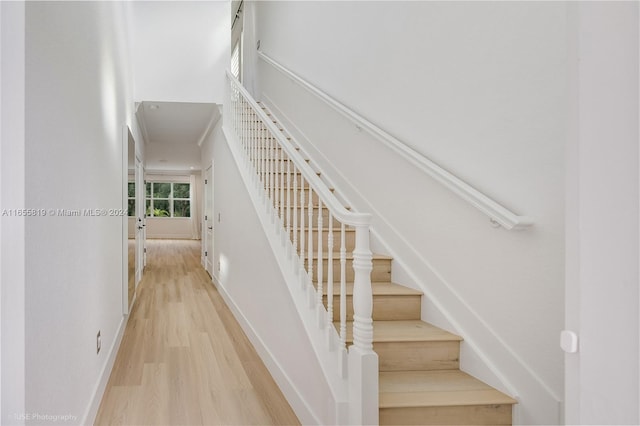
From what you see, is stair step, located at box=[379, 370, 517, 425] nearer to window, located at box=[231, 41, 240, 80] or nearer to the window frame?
window, located at box=[231, 41, 240, 80]

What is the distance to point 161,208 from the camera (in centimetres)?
1548

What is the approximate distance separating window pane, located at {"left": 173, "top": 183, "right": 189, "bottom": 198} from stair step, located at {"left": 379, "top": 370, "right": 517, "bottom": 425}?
14668 millimetres

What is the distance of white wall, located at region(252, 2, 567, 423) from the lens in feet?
5.98

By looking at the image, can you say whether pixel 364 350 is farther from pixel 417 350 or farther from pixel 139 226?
pixel 139 226

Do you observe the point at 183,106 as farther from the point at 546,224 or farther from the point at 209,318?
the point at 546,224

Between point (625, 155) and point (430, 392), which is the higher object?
point (625, 155)

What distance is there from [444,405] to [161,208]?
15.0 metres

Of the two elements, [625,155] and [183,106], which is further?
[183,106]

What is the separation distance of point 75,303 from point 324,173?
2.63 m

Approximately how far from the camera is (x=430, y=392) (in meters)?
2.00

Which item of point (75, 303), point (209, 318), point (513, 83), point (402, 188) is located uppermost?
point (513, 83)

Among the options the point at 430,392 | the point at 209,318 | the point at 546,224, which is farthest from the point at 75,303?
the point at 209,318
